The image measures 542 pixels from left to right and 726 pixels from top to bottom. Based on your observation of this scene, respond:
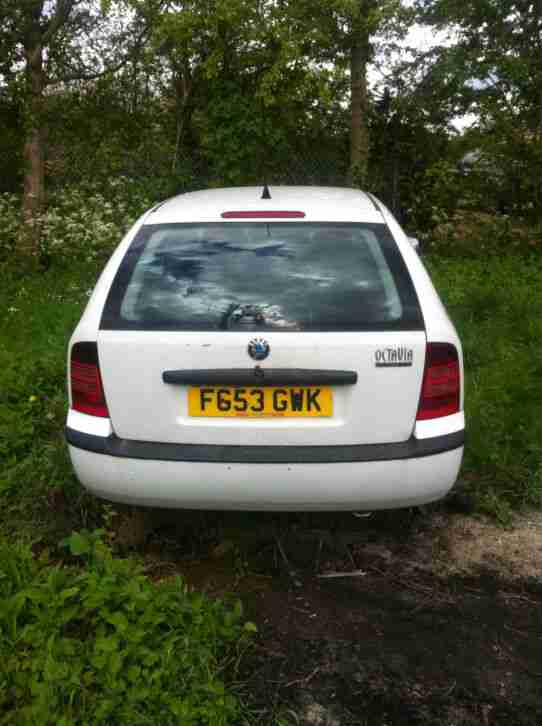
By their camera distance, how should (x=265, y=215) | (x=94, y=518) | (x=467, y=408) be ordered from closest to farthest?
(x=265, y=215) < (x=94, y=518) < (x=467, y=408)

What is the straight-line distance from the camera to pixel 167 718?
90.6 inches

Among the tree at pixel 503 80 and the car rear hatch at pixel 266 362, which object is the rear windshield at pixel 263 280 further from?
the tree at pixel 503 80

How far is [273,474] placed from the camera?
2816 mm

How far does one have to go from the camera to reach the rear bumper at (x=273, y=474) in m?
2.81

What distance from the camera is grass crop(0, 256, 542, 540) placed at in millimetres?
3865

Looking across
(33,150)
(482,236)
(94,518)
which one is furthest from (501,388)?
(33,150)

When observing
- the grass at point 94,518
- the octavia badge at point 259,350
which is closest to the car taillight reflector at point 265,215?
the octavia badge at point 259,350

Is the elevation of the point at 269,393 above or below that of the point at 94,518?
above

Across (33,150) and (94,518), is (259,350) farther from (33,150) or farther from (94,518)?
(33,150)

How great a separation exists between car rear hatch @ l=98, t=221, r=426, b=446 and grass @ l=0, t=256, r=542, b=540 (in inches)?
45.7

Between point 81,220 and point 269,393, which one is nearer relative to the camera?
point 269,393

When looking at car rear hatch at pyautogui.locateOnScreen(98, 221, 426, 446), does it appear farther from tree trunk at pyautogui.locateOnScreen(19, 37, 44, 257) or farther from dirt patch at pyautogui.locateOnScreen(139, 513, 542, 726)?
tree trunk at pyautogui.locateOnScreen(19, 37, 44, 257)

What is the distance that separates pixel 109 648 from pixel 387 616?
114cm

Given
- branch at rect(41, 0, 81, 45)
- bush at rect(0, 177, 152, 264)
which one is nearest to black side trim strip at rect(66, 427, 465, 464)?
bush at rect(0, 177, 152, 264)
